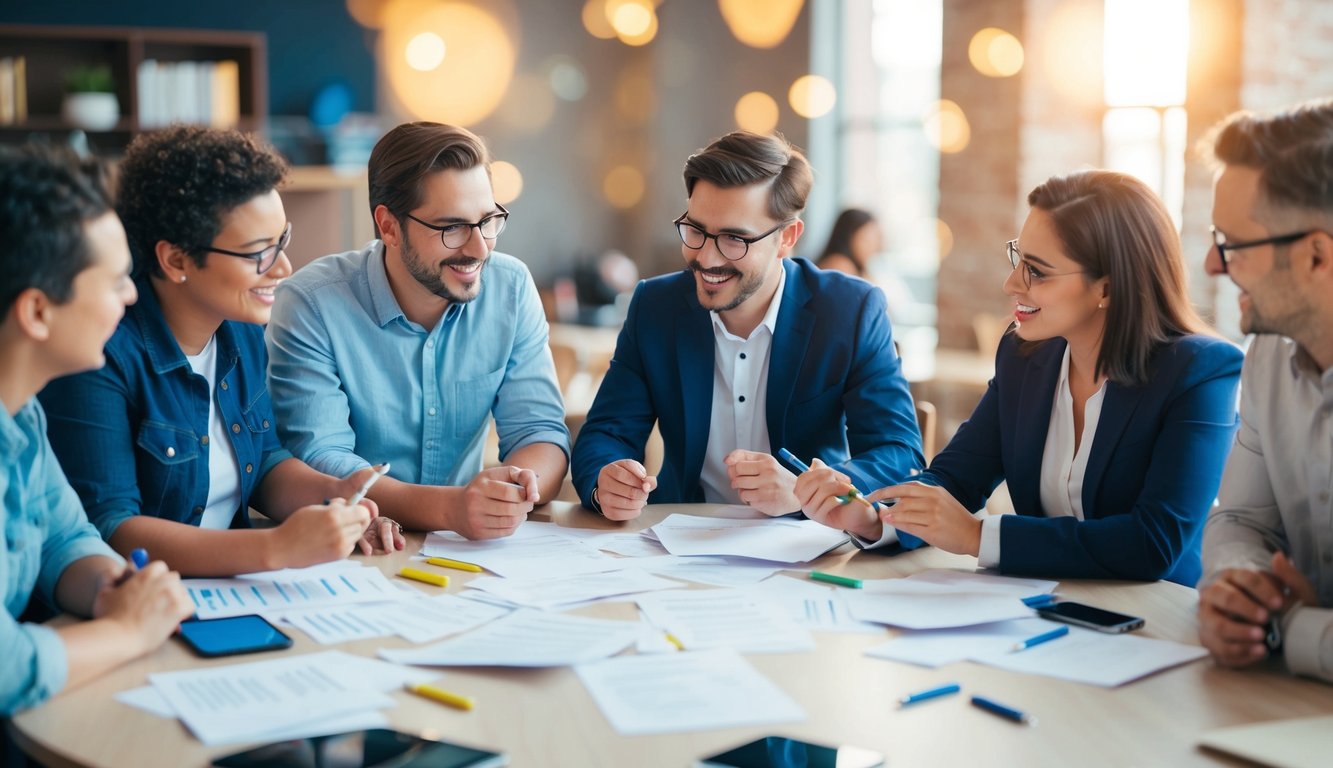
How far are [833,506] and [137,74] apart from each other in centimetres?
571

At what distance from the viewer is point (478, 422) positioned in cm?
260

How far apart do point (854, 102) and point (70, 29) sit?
4161mm

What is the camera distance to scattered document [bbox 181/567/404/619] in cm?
169

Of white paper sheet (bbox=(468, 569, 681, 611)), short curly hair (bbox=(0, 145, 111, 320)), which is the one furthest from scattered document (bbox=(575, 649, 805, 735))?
short curly hair (bbox=(0, 145, 111, 320))

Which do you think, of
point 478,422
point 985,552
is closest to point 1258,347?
point 985,552

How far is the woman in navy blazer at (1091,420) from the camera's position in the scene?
188cm

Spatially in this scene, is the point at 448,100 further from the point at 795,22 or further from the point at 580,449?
the point at 580,449

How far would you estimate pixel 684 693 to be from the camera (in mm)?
1407

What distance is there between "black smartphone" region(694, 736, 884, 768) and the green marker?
57 cm

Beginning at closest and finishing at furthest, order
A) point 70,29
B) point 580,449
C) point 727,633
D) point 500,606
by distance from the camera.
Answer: point 727,633 → point 500,606 → point 580,449 → point 70,29

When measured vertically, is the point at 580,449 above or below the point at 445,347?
below

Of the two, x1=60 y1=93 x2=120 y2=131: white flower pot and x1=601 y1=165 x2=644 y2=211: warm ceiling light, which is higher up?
x1=60 y1=93 x2=120 y2=131: white flower pot

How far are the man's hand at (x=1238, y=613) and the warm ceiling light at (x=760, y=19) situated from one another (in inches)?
221

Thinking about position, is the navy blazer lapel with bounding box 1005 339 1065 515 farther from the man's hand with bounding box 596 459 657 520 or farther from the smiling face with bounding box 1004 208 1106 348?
the man's hand with bounding box 596 459 657 520
